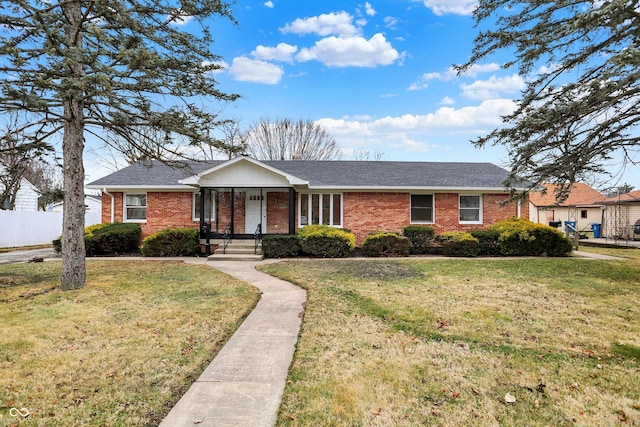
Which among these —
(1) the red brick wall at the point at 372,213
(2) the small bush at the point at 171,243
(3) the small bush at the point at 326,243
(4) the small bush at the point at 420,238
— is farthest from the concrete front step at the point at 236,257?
(4) the small bush at the point at 420,238

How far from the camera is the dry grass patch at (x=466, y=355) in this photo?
3119 millimetres

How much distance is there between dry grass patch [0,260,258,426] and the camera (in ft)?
10.5

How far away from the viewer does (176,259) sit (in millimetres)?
13539

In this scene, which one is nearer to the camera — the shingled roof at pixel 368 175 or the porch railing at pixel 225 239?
the porch railing at pixel 225 239

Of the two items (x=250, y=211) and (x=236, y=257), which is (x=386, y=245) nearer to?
(x=236, y=257)

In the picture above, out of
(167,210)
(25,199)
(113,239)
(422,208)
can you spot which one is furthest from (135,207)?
(25,199)

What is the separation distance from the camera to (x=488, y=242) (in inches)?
565

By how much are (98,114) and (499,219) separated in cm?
1592

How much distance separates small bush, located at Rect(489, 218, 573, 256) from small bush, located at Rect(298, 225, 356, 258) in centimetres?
633

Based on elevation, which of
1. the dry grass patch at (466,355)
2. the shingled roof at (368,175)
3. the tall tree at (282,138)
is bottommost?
the dry grass patch at (466,355)

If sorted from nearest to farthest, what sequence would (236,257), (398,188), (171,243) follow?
(236,257)
(171,243)
(398,188)

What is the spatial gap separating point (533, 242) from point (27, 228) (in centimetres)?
2574

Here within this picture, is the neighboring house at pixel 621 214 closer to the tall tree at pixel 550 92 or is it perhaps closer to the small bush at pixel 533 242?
the small bush at pixel 533 242

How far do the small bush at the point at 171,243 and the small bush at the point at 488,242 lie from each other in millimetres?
11685
